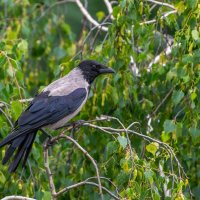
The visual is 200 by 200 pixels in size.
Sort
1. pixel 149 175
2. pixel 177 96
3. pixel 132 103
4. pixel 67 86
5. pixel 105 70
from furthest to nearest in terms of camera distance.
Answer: pixel 67 86 < pixel 105 70 < pixel 132 103 < pixel 177 96 < pixel 149 175

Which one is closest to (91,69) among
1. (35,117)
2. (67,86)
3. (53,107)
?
(67,86)

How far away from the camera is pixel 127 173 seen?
4.57 m

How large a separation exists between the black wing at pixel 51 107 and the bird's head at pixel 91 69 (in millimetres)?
186

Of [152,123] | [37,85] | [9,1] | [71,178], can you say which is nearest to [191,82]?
[152,123]

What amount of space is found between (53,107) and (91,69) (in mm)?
534

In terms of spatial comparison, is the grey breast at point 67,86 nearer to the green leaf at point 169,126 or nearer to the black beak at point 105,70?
the black beak at point 105,70

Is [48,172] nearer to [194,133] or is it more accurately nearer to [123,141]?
[123,141]

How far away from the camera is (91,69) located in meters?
6.55

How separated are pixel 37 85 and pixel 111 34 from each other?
2.30 m

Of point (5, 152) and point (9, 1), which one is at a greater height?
point (9, 1)

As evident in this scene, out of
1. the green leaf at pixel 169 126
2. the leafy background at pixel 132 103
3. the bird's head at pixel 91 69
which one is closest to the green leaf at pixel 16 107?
the leafy background at pixel 132 103

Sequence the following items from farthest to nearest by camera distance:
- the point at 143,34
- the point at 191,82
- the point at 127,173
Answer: the point at 143,34
the point at 191,82
the point at 127,173

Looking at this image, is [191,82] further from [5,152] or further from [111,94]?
[5,152]

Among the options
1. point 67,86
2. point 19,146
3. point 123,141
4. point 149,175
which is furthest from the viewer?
point 67,86
